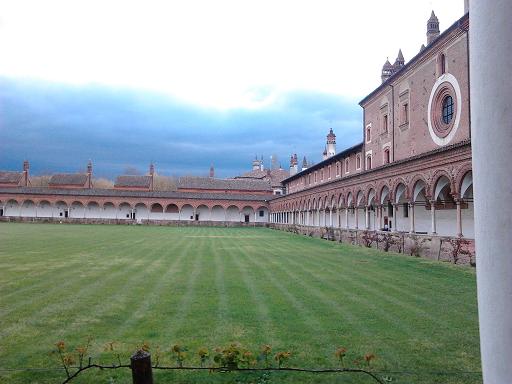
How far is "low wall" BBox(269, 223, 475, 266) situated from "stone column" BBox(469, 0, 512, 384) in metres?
15.8

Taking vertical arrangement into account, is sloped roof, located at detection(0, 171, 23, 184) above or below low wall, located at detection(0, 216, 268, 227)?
above

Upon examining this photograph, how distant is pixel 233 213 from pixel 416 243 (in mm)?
50994

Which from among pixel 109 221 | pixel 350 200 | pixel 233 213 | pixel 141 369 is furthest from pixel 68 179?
pixel 141 369

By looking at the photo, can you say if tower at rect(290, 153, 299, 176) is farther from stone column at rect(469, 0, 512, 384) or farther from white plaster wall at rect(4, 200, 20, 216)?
stone column at rect(469, 0, 512, 384)

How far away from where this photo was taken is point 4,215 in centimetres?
6544

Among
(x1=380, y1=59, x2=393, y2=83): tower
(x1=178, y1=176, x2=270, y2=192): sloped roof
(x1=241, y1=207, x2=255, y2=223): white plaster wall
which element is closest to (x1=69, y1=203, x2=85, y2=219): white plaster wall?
(x1=178, y1=176, x2=270, y2=192): sloped roof

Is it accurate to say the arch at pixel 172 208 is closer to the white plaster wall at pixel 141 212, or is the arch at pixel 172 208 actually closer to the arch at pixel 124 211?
the white plaster wall at pixel 141 212

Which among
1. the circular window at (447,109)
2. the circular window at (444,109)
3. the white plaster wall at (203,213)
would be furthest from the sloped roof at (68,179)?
the circular window at (447,109)

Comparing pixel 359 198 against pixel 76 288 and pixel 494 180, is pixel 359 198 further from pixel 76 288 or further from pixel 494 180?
pixel 494 180

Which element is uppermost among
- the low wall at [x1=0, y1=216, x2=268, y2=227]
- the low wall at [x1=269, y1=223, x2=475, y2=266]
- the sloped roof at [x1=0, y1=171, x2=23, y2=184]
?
the sloped roof at [x1=0, y1=171, x2=23, y2=184]

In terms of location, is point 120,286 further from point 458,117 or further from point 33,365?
point 458,117

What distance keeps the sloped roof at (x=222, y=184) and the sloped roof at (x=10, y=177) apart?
27514mm

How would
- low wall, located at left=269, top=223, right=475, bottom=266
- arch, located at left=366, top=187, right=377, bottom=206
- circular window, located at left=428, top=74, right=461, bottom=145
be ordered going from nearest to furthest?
low wall, located at left=269, top=223, right=475, bottom=266 → circular window, located at left=428, top=74, right=461, bottom=145 → arch, located at left=366, top=187, right=377, bottom=206

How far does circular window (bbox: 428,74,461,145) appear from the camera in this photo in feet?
74.5
